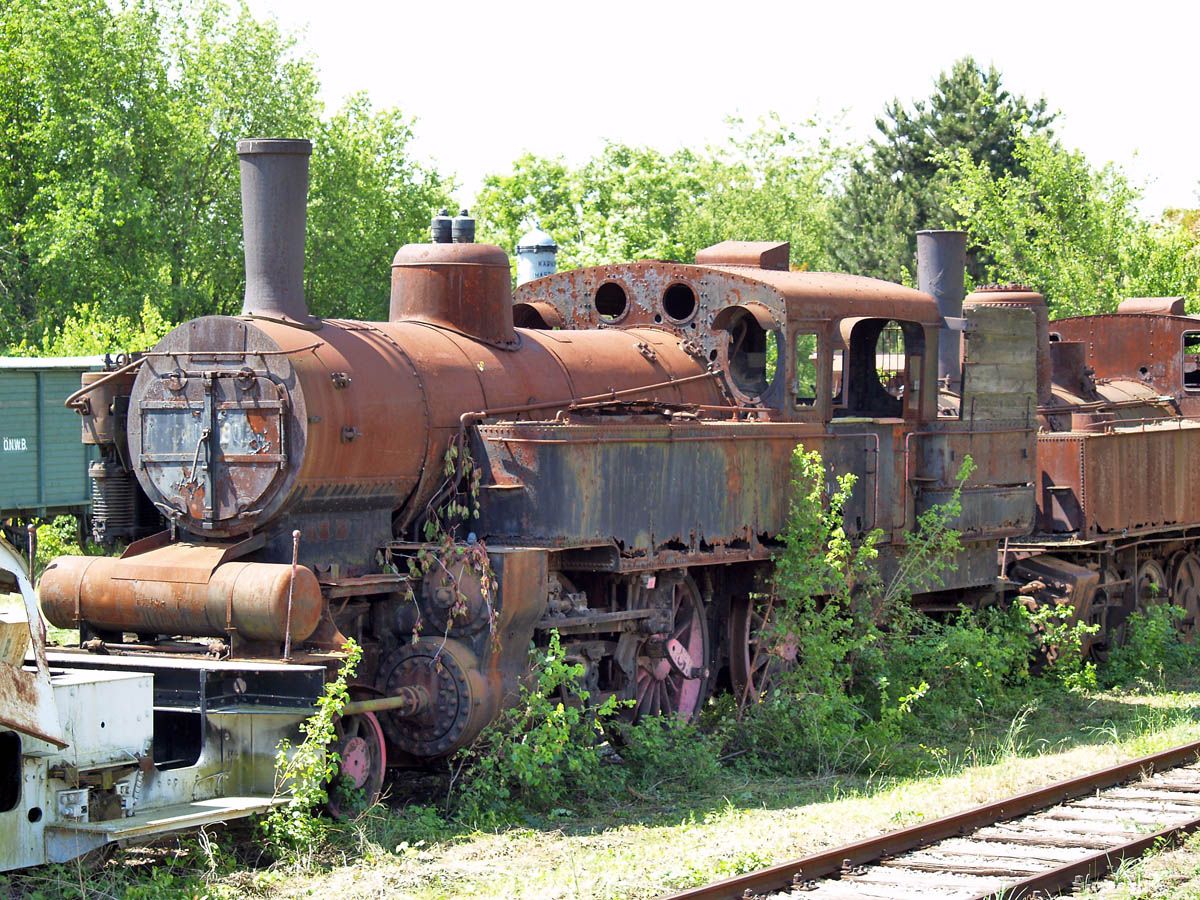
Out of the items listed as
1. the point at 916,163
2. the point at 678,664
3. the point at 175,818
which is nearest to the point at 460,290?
the point at 678,664

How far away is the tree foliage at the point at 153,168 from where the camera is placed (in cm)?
3047

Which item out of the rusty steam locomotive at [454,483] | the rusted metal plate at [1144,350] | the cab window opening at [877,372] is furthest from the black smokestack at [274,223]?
the rusted metal plate at [1144,350]

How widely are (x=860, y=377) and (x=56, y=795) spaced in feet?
25.1

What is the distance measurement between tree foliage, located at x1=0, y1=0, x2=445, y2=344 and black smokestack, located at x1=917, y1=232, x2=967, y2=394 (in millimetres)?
19007

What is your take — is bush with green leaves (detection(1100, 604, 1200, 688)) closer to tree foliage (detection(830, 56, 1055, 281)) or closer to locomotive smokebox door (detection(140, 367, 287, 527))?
locomotive smokebox door (detection(140, 367, 287, 527))

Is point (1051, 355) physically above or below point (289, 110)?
below

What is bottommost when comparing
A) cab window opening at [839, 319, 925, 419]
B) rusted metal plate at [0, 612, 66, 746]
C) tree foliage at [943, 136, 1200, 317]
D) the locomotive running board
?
the locomotive running board

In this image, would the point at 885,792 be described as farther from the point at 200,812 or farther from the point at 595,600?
the point at 200,812

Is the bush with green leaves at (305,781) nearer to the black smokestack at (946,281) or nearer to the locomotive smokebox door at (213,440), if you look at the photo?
the locomotive smokebox door at (213,440)

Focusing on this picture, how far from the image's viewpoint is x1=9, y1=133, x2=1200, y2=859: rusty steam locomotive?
844 cm

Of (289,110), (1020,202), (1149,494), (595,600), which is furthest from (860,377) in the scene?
(289,110)

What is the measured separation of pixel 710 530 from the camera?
1073 centimetres

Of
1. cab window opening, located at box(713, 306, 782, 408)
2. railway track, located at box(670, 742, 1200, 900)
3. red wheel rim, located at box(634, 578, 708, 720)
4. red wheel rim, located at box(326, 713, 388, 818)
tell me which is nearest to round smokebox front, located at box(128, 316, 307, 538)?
red wheel rim, located at box(326, 713, 388, 818)

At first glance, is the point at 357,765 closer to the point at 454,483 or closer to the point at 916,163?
the point at 454,483
